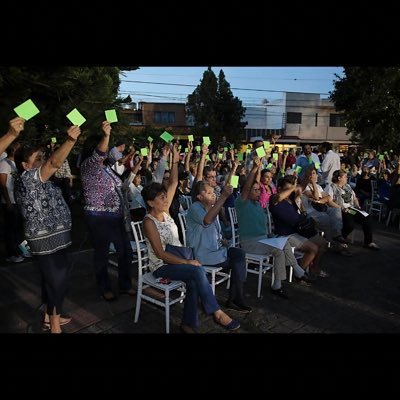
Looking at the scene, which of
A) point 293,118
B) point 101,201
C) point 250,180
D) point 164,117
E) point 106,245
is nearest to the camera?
point 101,201

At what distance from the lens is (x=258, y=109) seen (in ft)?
160

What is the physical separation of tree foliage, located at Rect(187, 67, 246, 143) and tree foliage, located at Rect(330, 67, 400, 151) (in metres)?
25.7

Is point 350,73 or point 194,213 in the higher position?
point 350,73

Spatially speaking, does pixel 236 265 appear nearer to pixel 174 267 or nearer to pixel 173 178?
pixel 174 267

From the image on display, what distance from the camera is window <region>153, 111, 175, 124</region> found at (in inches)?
1768

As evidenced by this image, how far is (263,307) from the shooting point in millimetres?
3879

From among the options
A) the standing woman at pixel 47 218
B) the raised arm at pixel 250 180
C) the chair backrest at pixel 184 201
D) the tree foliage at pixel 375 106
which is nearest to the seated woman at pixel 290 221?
the raised arm at pixel 250 180

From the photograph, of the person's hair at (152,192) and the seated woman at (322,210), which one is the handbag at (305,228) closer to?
the seated woman at (322,210)

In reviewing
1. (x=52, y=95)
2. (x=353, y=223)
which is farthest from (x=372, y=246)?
(x=52, y=95)

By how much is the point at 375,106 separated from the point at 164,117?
36207 mm

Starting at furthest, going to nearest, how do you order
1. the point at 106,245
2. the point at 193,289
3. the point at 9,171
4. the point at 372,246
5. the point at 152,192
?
the point at 372,246
the point at 9,171
the point at 106,245
the point at 152,192
the point at 193,289
